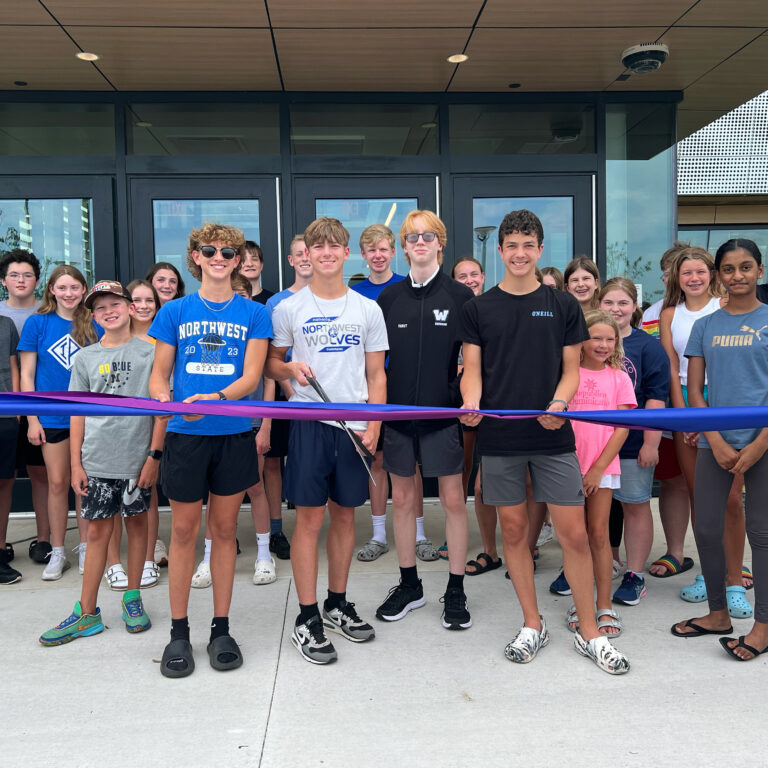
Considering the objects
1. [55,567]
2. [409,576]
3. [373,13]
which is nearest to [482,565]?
[409,576]

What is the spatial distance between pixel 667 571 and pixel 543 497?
1.55 meters

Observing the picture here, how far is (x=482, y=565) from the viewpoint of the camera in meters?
4.34

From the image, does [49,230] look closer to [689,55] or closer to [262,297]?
[262,297]

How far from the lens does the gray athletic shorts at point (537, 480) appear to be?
3.11 m

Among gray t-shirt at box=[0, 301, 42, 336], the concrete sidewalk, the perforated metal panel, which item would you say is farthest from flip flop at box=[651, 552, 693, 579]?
the perforated metal panel

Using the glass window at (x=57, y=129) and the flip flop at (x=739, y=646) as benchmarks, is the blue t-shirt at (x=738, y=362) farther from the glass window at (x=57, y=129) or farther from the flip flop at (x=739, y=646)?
the glass window at (x=57, y=129)

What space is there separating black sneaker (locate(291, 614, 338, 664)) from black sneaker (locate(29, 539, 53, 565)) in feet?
7.60

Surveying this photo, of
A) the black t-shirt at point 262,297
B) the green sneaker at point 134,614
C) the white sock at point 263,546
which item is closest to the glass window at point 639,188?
the black t-shirt at point 262,297

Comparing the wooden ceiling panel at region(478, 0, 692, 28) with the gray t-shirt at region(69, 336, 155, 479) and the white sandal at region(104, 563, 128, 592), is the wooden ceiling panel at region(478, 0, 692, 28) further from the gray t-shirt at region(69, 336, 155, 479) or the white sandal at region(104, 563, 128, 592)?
the white sandal at region(104, 563, 128, 592)

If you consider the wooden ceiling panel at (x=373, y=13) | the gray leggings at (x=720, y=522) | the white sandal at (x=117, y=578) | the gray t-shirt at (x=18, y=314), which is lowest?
the white sandal at (x=117, y=578)

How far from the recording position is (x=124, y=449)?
11.3 ft

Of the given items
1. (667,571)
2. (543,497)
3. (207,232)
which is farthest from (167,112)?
(667,571)

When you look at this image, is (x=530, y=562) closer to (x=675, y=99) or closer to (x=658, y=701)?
(x=658, y=701)

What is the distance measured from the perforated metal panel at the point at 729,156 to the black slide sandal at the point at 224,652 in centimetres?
1265
